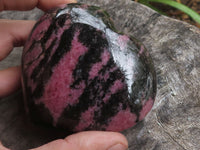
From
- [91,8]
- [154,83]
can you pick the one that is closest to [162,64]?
[154,83]

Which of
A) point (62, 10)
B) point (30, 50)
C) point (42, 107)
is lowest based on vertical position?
point (42, 107)

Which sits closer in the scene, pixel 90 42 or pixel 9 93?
pixel 90 42

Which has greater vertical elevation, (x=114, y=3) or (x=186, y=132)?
(x=114, y=3)

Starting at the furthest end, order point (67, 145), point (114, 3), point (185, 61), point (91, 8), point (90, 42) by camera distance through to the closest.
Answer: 1. point (114, 3)
2. point (185, 61)
3. point (91, 8)
4. point (90, 42)
5. point (67, 145)

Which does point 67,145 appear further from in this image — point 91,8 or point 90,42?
point 91,8
